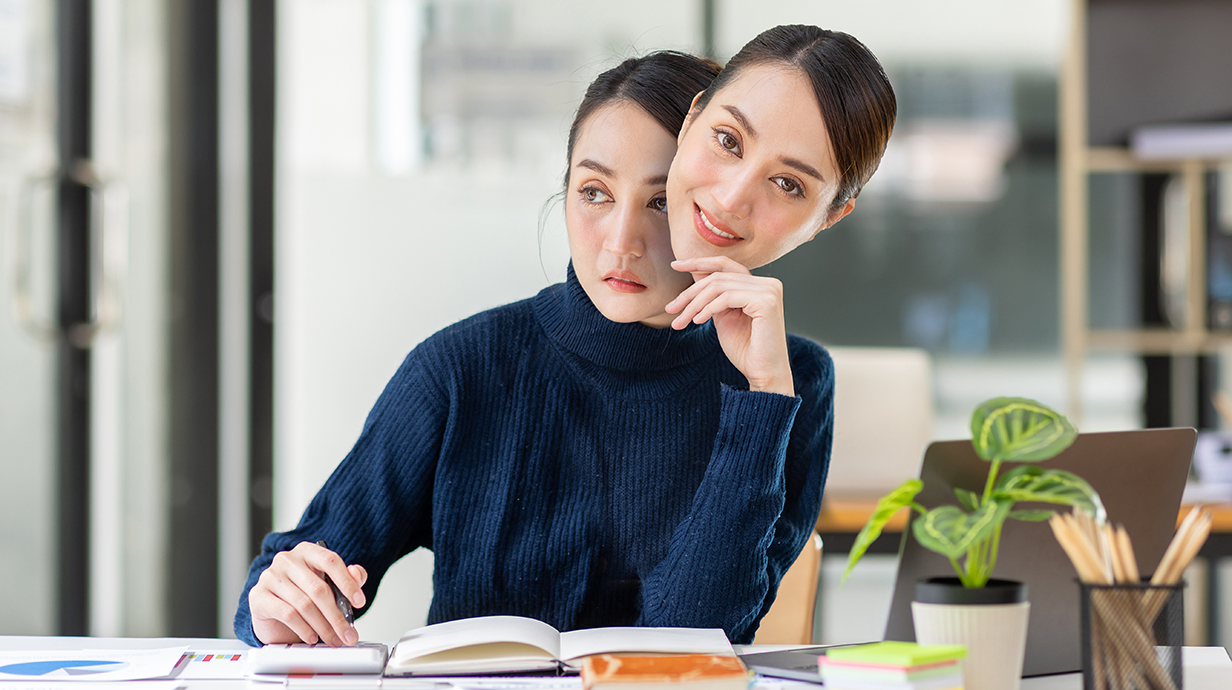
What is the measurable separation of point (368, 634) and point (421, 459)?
1.83 meters

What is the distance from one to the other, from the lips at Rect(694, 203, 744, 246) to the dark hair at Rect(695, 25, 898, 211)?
0.40 ft

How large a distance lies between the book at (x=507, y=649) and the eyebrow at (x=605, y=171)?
0.47 m

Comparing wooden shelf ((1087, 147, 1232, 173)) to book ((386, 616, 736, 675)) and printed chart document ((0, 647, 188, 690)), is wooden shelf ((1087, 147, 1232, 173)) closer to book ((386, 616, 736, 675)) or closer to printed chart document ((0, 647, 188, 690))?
book ((386, 616, 736, 675))

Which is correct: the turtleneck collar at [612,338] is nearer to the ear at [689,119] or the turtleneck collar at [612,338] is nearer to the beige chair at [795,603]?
the ear at [689,119]

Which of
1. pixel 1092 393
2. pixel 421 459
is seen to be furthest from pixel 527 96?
pixel 421 459

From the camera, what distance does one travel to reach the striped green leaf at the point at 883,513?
31.5 inches

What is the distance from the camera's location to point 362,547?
114 cm

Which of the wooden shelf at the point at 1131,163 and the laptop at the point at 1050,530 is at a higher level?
the wooden shelf at the point at 1131,163

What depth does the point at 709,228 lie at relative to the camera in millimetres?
1088

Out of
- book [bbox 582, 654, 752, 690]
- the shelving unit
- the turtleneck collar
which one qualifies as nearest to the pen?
book [bbox 582, 654, 752, 690]

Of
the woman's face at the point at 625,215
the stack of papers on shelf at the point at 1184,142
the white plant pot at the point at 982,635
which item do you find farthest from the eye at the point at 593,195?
the stack of papers on shelf at the point at 1184,142

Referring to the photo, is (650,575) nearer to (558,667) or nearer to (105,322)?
(558,667)

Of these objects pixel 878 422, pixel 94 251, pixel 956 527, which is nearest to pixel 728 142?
pixel 956 527

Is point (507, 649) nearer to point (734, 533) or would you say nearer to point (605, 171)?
point (734, 533)
